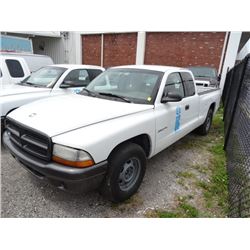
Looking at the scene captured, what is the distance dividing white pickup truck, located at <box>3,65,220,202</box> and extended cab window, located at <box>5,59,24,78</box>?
3.26 m

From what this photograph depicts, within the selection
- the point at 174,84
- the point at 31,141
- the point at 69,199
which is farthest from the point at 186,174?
the point at 31,141

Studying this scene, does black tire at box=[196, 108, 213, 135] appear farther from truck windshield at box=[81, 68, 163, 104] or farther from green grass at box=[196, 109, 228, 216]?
truck windshield at box=[81, 68, 163, 104]

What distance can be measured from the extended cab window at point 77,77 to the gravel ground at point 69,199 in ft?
7.91

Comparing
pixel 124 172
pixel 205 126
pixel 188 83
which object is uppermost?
pixel 188 83

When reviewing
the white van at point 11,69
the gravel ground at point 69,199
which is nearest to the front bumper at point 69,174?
the gravel ground at point 69,199

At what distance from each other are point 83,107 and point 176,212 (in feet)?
6.07

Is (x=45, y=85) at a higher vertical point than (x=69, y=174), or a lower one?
higher

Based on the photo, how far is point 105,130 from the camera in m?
2.24

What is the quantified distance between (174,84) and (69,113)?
6.57 feet

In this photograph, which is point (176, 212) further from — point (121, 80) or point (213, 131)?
point (213, 131)

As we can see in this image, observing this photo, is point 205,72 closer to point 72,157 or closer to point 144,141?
point 144,141

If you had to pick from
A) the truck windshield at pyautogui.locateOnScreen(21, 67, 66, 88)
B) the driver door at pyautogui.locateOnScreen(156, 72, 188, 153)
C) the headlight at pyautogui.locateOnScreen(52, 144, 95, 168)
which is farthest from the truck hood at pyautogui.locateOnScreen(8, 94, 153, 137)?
the truck windshield at pyautogui.locateOnScreen(21, 67, 66, 88)

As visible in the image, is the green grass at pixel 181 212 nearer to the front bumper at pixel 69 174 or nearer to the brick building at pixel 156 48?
the front bumper at pixel 69 174

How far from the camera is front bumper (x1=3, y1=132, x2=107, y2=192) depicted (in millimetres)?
2031
